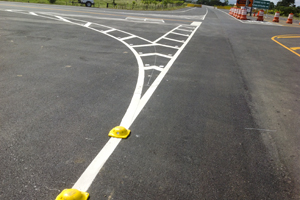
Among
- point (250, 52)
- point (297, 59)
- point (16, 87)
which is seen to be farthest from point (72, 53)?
point (297, 59)

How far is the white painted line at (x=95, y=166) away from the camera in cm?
274

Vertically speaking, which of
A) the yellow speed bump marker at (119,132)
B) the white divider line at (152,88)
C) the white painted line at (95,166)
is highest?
the white divider line at (152,88)

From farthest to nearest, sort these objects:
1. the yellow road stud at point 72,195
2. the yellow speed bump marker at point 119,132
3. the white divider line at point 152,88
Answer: the white divider line at point 152,88, the yellow speed bump marker at point 119,132, the yellow road stud at point 72,195

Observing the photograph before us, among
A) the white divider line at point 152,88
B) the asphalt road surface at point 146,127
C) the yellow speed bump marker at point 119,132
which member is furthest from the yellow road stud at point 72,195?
the white divider line at point 152,88

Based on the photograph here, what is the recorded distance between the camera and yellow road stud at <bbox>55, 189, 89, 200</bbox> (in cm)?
246

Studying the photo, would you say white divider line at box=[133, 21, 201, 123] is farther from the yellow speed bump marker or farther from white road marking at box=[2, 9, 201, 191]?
the yellow speed bump marker

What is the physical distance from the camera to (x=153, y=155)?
3.33m

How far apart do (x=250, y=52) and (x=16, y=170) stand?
10197 mm

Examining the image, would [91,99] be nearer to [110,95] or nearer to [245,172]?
[110,95]

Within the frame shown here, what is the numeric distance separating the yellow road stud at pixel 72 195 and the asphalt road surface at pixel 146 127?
0.26 feet

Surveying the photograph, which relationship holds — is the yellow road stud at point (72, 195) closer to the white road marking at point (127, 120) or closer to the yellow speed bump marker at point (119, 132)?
the white road marking at point (127, 120)

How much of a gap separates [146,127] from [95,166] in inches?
47.9

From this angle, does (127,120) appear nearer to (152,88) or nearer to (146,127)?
(146,127)

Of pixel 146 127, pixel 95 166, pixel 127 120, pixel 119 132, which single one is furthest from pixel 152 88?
pixel 95 166
